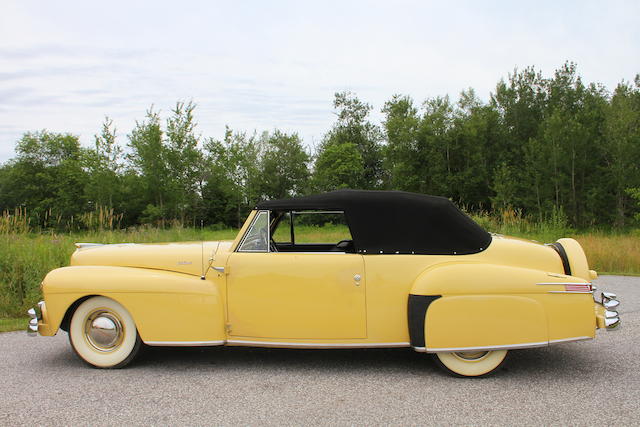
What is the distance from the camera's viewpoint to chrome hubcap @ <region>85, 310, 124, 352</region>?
16.4ft

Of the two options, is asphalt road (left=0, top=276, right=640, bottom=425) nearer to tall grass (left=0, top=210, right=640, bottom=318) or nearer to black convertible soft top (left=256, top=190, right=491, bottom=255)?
black convertible soft top (left=256, top=190, right=491, bottom=255)

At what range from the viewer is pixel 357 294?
15.6 feet

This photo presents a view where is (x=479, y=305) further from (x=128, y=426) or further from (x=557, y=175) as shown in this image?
(x=557, y=175)

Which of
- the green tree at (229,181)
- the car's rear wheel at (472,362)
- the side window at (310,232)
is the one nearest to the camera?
the car's rear wheel at (472,362)

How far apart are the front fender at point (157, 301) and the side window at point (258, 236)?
472 millimetres

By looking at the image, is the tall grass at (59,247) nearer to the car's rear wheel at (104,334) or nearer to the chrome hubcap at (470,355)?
the chrome hubcap at (470,355)

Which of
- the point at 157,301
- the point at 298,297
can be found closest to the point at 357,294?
the point at 298,297

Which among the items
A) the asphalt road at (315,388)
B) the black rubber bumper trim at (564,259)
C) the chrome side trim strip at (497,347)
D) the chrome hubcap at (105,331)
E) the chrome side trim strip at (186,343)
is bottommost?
the asphalt road at (315,388)

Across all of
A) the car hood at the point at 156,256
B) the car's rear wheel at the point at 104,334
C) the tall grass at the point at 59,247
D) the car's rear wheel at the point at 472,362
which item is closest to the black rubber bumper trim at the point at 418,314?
the car's rear wheel at the point at 472,362

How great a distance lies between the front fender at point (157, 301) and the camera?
4.87m

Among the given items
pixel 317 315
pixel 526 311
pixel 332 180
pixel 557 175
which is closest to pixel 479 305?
pixel 526 311

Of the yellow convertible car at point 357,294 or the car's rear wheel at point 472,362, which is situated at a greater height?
the yellow convertible car at point 357,294

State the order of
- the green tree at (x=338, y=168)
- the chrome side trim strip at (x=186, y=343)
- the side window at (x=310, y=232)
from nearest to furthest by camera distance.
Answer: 1. the chrome side trim strip at (x=186, y=343)
2. the side window at (x=310, y=232)
3. the green tree at (x=338, y=168)

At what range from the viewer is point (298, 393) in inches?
170
